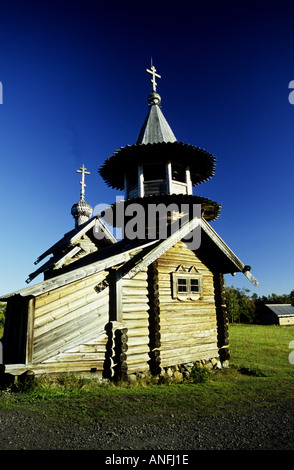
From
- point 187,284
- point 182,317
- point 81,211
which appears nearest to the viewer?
point 182,317

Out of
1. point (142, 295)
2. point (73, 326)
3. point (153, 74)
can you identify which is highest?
point (153, 74)

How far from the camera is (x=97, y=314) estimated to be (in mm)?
9375

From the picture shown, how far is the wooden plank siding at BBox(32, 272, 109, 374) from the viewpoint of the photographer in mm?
8172

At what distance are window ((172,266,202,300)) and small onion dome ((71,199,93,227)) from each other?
522 inches

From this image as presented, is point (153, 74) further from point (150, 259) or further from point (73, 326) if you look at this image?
point (73, 326)

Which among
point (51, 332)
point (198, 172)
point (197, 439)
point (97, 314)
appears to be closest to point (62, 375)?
point (51, 332)

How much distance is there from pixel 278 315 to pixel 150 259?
58.3 meters

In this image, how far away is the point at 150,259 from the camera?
30.8 feet

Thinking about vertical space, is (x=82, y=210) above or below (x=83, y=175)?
A: below

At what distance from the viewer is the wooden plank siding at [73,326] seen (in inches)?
322

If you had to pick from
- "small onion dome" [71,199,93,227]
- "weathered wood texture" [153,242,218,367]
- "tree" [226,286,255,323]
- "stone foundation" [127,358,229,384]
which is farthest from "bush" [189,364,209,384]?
"tree" [226,286,255,323]

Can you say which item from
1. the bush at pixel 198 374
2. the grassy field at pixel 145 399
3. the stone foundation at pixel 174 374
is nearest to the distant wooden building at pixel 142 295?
the stone foundation at pixel 174 374

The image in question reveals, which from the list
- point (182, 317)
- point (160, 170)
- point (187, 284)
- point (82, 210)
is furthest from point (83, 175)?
point (182, 317)

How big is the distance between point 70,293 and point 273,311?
60.5m
